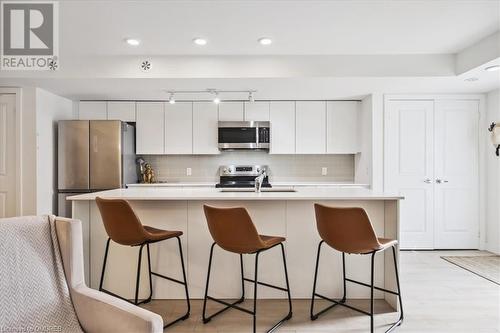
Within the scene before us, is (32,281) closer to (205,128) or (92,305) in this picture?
(92,305)

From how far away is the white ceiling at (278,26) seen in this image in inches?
101

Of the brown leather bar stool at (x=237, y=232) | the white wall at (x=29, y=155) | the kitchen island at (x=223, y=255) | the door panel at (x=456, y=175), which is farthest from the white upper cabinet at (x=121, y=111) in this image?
the door panel at (x=456, y=175)

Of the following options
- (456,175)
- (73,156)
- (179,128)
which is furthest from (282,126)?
(73,156)

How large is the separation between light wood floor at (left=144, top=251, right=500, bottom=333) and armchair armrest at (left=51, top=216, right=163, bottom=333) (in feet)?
3.34

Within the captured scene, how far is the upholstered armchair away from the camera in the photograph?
137 centimetres

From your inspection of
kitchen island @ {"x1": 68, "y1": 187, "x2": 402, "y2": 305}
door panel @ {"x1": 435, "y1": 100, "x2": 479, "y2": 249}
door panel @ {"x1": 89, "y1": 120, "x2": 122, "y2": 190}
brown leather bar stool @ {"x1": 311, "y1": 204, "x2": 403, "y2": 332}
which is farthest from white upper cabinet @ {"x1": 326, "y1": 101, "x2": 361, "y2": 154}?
door panel @ {"x1": 89, "y1": 120, "x2": 122, "y2": 190}

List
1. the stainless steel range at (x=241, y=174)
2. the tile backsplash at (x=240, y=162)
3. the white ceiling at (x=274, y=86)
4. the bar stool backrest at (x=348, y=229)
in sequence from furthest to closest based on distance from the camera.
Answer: the tile backsplash at (x=240, y=162), the stainless steel range at (x=241, y=174), the white ceiling at (x=274, y=86), the bar stool backrest at (x=348, y=229)

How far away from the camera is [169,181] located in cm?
539

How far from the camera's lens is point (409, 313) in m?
2.64

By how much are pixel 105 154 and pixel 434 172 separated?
4423mm

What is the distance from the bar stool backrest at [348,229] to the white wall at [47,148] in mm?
3630

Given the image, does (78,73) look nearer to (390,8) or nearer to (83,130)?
(83,130)

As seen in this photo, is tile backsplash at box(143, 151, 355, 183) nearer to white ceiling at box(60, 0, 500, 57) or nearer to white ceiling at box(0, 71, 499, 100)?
white ceiling at box(0, 71, 499, 100)

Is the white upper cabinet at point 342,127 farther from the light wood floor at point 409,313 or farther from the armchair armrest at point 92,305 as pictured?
the armchair armrest at point 92,305
